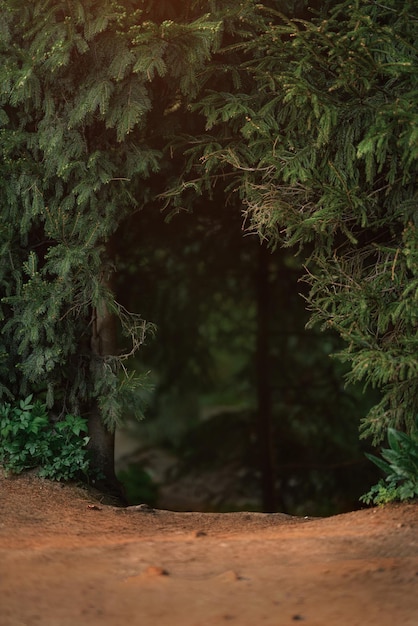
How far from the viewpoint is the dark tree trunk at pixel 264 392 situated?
11219 mm

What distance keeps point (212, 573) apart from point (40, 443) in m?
3.08

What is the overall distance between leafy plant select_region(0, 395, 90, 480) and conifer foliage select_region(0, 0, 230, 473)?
214mm

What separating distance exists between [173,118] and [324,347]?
5756 mm

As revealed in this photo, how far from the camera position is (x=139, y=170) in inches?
265

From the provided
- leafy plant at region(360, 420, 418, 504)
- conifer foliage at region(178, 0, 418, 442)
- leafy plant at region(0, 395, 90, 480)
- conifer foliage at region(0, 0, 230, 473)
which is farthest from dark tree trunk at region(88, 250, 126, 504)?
leafy plant at region(360, 420, 418, 504)

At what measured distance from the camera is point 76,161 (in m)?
6.74

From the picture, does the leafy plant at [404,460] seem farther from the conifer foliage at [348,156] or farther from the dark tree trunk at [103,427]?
the dark tree trunk at [103,427]

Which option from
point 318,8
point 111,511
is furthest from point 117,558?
point 318,8

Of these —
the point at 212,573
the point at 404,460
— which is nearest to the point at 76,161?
the point at 404,460

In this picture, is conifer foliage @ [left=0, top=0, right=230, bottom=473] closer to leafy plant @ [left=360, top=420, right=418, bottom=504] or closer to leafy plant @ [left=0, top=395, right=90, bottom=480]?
leafy plant @ [left=0, top=395, right=90, bottom=480]

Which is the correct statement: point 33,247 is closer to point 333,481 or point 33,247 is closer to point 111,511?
point 111,511

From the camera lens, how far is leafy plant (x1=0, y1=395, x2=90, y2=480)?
695 centimetres

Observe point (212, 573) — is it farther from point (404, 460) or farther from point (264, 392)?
point (264, 392)

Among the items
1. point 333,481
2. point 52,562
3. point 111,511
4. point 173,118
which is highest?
point 173,118
